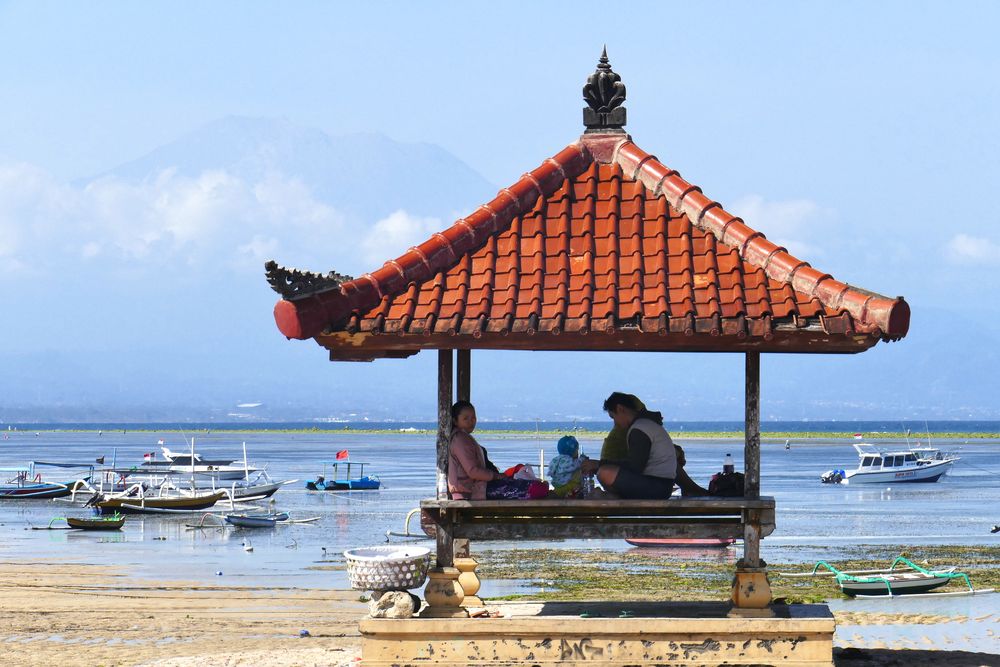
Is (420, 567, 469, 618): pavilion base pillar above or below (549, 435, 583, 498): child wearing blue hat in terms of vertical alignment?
below

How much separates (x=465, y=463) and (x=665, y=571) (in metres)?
20.0

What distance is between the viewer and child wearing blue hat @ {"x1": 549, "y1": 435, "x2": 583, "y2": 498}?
35.5 ft

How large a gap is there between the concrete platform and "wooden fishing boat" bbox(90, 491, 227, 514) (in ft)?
131

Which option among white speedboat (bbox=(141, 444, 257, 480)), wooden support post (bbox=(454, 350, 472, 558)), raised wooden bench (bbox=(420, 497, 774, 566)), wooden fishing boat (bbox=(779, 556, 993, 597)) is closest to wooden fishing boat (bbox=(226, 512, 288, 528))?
white speedboat (bbox=(141, 444, 257, 480))

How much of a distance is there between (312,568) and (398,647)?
857 inches

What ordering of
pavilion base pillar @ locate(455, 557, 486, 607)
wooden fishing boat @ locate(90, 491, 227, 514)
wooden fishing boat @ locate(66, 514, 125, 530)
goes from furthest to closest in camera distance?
wooden fishing boat @ locate(90, 491, 227, 514)
wooden fishing boat @ locate(66, 514, 125, 530)
pavilion base pillar @ locate(455, 557, 486, 607)

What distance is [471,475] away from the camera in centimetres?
1071

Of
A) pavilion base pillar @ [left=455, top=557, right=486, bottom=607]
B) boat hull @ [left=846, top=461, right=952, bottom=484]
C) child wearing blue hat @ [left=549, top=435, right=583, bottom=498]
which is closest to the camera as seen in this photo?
child wearing blue hat @ [left=549, top=435, right=583, bottom=498]

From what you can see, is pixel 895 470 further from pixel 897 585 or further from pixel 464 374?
pixel 464 374

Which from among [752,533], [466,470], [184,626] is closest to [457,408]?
[466,470]

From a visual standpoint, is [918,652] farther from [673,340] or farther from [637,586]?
[637,586]

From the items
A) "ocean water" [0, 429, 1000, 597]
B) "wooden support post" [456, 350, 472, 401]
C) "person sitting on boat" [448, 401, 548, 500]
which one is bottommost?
"ocean water" [0, 429, 1000, 597]

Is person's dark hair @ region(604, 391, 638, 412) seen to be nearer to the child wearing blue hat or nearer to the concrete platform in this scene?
the child wearing blue hat

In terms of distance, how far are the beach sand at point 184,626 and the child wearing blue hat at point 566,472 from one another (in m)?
4.67
